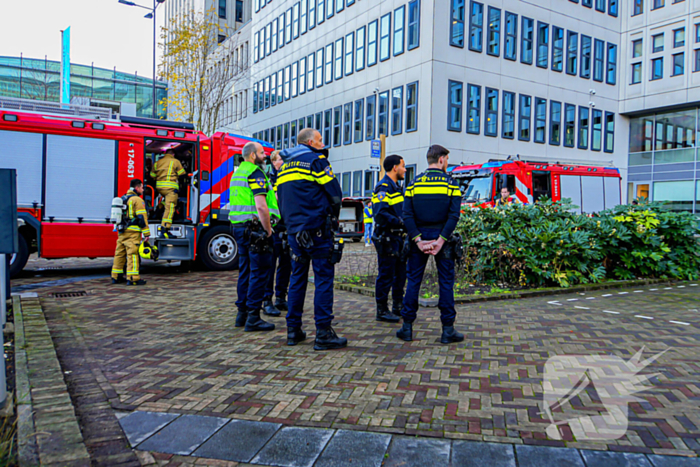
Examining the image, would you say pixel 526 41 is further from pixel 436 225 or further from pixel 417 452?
pixel 417 452

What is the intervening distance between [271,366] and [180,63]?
21.6 m

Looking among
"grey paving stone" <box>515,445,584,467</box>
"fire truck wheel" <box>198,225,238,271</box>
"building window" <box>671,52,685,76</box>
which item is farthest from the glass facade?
"grey paving stone" <box>515,445,584,467</box>

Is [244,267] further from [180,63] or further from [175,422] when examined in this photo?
[180,63]

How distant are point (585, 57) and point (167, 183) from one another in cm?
2754

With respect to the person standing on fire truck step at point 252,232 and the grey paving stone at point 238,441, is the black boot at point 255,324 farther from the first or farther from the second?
the grey paving stone at point 238,441

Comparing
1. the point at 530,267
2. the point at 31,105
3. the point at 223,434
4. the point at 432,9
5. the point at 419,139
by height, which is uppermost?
the point at 432,9

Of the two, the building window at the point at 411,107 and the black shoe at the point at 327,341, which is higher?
the building window at the point at 411,107

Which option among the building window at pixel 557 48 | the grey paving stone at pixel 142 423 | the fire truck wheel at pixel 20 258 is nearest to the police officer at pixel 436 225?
the grey paving stone at pixel 142 423

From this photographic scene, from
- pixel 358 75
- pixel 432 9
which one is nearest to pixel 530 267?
pixel 432 9

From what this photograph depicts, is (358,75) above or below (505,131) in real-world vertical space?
above

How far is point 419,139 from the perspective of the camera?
25.2 meters

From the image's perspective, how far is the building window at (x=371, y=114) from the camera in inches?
1128

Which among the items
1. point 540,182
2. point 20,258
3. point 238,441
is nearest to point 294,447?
point 238,441

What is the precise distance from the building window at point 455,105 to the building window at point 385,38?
13.6ft
